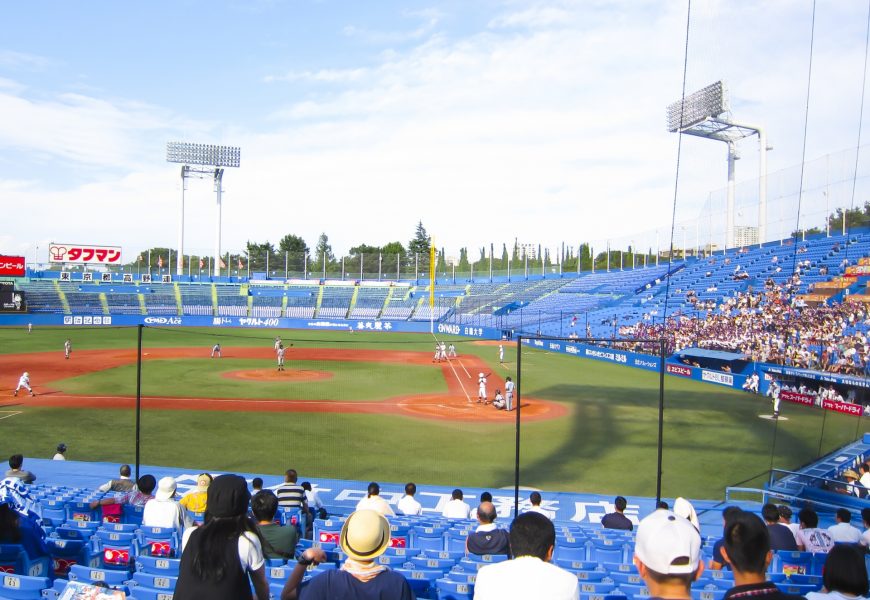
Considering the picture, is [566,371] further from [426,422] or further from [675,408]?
[426,422]

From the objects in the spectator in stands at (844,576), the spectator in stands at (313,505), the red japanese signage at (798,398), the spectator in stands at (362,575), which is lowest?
the red japanese signage at (798,398)

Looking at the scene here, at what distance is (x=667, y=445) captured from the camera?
59.9 feet

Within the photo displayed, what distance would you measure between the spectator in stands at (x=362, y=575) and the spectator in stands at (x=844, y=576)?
8.25ft

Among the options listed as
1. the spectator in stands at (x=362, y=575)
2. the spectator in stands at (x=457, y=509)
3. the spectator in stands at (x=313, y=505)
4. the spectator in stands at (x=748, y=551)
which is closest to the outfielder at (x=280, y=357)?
the spectator in stands at (x=313, y=505)

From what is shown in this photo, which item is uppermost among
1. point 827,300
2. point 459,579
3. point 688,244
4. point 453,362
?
point 688,244

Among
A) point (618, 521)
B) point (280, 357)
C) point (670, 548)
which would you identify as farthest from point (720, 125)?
point (670, 548)

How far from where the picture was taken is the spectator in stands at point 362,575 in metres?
2.87

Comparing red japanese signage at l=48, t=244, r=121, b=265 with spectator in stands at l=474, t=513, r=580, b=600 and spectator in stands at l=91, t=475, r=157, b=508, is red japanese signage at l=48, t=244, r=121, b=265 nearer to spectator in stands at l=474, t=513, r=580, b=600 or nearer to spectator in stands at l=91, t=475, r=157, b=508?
spectator in stands at l=91, t=475, r=157, b=508

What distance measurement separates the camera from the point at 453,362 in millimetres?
38375

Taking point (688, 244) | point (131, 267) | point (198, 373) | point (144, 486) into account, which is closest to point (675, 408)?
point (144, 486)

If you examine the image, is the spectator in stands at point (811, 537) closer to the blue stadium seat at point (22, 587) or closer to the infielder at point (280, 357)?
the blue stadium seat at point (22, 587)

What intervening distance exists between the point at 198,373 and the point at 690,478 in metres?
24.8

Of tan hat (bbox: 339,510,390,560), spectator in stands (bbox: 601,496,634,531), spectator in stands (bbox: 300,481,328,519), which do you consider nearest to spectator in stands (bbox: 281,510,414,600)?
tan hat (bbox: 339,510,390,560)

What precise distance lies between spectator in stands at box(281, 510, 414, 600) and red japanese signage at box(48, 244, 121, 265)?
7615 centimetres
